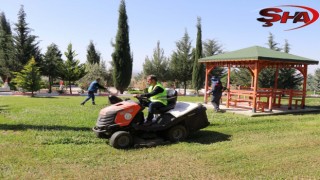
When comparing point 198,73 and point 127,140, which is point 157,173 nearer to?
point 127,140

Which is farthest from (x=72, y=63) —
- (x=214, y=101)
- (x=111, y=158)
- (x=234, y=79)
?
(x=111, y=158)

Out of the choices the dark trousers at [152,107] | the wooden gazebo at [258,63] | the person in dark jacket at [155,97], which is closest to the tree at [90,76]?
the wooden gazebo at [258,63]

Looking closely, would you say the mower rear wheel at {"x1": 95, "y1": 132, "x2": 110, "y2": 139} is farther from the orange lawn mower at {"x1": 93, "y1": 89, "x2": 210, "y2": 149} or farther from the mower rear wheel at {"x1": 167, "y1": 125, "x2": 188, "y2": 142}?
the mower rear wheel at {"x1": 167, "y1": 125, "x2": 188, "y2": 142}

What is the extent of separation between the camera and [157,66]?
3572cm

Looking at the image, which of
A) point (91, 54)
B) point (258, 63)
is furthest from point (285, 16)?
point (91, 54)

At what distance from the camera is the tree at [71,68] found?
100 feet

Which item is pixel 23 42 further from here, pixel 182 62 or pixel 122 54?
pixel 182 62

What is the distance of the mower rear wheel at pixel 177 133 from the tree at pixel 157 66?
27.9 meters

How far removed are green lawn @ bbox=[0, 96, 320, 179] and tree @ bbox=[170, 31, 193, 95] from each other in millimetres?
24909

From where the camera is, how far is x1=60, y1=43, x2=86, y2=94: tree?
100 feet

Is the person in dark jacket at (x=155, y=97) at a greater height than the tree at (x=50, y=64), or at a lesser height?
lesser

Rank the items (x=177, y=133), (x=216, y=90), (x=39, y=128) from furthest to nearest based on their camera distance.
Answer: (x=216, y=90), (x=39, y=128), (x=177, y=133)

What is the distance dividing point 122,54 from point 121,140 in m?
24.5

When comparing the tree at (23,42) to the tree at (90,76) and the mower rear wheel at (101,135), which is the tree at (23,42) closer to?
the tree at (90,76)
